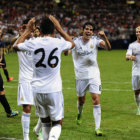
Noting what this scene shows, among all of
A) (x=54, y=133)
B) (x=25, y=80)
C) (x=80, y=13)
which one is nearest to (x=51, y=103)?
(x=54, y=133)

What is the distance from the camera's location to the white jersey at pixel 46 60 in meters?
5.77

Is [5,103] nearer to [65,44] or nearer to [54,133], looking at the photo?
[54,133]

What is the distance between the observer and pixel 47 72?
19.2 feet

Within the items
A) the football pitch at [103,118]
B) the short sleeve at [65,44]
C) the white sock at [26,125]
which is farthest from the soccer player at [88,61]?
the short sleeve at [65,44]

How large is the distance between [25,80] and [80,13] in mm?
41973

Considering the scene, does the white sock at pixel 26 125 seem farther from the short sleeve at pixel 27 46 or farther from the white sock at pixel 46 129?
the short sleeve at pixel 27 46

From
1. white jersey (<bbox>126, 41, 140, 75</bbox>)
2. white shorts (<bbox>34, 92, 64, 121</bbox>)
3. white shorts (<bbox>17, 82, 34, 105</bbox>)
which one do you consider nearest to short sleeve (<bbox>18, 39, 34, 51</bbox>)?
white shorts (<bbox>34, 92, 64, 121</bbox>)

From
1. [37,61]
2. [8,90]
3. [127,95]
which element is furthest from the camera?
[8,90]

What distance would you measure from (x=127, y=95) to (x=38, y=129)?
672cm

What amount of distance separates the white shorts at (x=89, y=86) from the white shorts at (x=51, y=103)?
266 centimetres

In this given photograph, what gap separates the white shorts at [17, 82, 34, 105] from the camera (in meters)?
7.41

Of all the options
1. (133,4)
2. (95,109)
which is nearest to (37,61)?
(95,109)

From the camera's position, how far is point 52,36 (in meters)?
5.84

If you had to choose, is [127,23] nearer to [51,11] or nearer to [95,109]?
[51,11]
